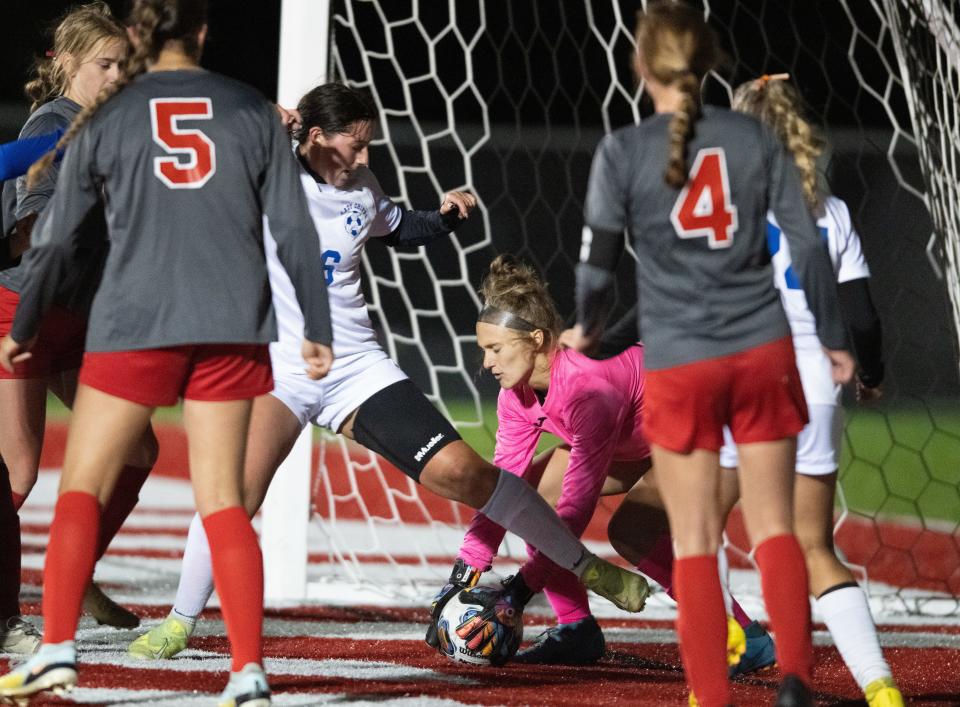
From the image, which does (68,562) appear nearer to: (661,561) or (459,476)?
(459,476)

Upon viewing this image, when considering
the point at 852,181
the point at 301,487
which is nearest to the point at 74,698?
the point at 301,487

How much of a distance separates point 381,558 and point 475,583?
7.68 ft

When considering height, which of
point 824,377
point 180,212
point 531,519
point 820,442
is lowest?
point 531,519

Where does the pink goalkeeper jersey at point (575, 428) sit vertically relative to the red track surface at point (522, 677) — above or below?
above

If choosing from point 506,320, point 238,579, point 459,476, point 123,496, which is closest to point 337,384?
point 459,476

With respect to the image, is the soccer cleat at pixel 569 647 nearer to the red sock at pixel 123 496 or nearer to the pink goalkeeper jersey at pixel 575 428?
the pink goalkeeper jersey at pixel 575 428

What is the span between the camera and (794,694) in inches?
96.5

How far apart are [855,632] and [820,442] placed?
17.6 inches

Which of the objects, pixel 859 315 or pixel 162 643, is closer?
pixel 859 315

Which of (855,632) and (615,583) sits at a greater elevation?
(855,632)

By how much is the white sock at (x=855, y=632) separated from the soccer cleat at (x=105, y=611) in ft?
7.07

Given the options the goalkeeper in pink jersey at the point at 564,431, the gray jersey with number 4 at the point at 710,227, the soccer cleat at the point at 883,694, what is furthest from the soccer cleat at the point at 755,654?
the gray jersey with number 4 at the point at 710,227

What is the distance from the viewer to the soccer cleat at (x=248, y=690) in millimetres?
2541

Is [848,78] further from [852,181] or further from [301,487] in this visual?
[301,487]
